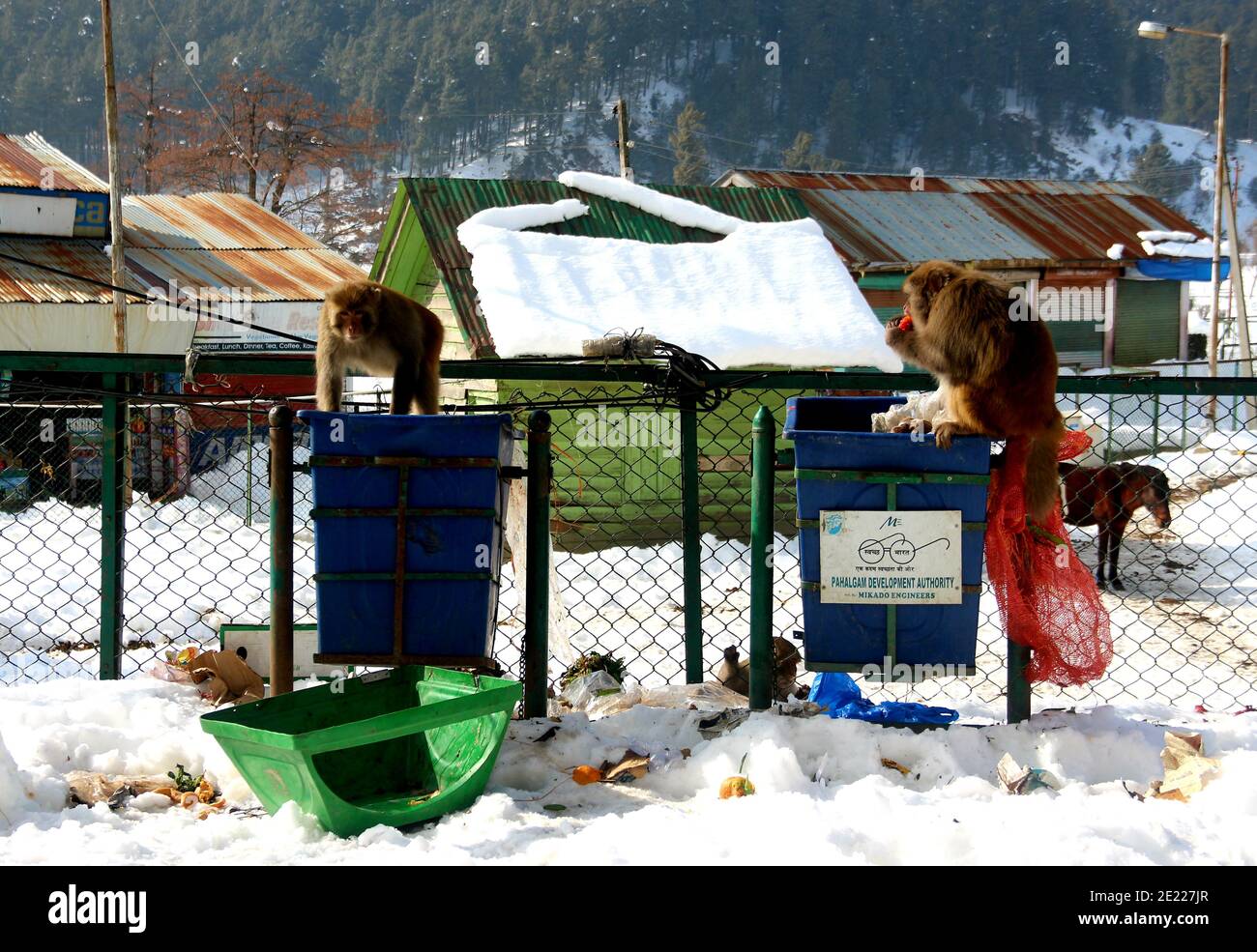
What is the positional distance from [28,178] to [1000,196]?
21488 millimetres

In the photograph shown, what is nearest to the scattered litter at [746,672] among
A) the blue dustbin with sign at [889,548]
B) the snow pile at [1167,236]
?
the blue dustbin with sign at [889,548]

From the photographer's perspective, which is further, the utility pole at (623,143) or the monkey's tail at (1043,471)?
the utility pole at (623,143)

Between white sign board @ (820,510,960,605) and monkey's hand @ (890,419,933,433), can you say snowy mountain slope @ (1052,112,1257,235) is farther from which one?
white sign board @ (820,510,960,605)

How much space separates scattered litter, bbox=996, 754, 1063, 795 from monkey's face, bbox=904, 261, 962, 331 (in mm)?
1710

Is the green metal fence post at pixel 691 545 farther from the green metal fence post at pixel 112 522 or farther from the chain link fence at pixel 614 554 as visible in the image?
the green metal fence post at pixel 112 522

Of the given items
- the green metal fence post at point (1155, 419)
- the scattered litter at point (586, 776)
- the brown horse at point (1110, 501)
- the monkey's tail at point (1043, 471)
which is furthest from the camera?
the brown horse at point (1110, 501)

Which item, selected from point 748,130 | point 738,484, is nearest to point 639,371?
point 738,484

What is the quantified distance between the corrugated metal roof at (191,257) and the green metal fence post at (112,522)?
52.6ft

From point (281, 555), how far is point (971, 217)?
87.4 ft

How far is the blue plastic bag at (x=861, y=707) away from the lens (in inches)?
170

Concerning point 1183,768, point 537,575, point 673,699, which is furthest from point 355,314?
point 1183,768

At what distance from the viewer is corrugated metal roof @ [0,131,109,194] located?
2139cm

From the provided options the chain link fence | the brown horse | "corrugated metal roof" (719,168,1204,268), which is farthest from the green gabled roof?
"corrugated metal roof" (719,168,1204,268)

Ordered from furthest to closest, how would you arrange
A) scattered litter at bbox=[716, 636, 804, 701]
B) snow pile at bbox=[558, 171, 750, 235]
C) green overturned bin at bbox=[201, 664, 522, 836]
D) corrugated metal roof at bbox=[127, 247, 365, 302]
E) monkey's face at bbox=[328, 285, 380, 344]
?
corrugated metal roof at bbox=[127, 247, 365, 302] → snow pile at bbox=[558, 171, 750, 235] → monkey's face at bbox=[328, 285, 380, 344] → scattered litter at bbox=[716, 636, 804, 701] → green overturned bin at bbox=[201, 664, 522, 836]
